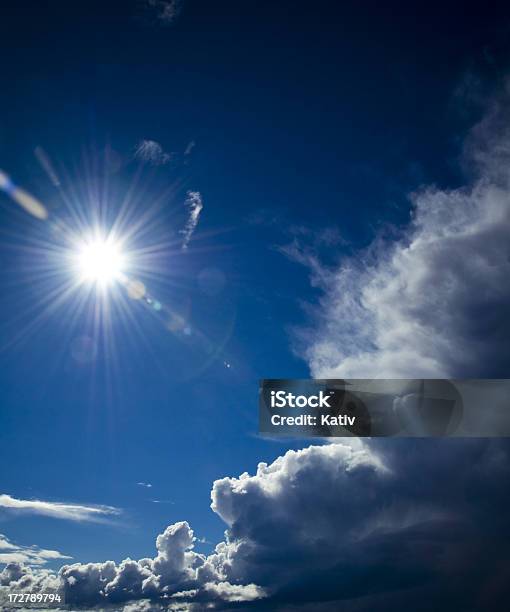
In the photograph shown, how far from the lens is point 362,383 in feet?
110

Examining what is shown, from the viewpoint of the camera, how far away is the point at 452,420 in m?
33.3

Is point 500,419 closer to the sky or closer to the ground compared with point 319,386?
closer to the ground

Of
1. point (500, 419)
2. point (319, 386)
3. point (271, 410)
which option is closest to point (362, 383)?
point (319, 386)

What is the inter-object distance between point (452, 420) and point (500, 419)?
3213 millimetres

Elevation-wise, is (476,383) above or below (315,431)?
above

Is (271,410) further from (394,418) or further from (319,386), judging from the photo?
(394,418)

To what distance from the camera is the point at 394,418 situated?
33.7 m

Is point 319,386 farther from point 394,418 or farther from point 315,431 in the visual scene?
point 394,418

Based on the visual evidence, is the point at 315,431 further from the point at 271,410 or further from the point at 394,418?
the point at 394,418

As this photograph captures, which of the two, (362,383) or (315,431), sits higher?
(362,383)

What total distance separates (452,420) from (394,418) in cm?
414

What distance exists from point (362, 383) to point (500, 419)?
32.8 ft

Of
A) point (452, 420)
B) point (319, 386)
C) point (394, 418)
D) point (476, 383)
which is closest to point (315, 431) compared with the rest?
point (319, 386)

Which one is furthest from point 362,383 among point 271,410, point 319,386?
point 271,410
